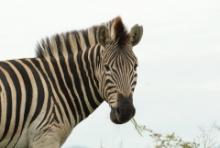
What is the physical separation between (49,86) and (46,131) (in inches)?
30.4

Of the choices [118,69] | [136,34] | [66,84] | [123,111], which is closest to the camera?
[123,111]

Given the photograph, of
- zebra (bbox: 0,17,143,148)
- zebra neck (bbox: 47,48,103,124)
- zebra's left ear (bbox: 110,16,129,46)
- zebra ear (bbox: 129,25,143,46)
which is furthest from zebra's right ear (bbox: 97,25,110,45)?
zebra ear (bbox: 129,25,143,46)

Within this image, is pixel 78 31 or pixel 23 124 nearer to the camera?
pixel 23 124

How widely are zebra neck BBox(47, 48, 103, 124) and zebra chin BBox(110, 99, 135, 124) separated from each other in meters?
0.87

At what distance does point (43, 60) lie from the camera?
39.1ft

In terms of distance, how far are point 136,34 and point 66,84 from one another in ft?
4.68

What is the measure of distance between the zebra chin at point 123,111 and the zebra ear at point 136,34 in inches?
50.7

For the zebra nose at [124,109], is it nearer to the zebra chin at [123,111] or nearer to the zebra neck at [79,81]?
the zebra chin at [123,111]

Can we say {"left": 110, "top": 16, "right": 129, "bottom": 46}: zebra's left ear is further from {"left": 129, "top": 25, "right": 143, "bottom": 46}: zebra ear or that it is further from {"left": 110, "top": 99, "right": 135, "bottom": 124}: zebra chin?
{"left": 110, "top": 99, "right": 135, "bottom": 124}: zebra chin

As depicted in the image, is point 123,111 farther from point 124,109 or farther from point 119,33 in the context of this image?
point 119,33

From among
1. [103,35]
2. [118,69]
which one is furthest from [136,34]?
[118,69]

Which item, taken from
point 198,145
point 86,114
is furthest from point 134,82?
Answer: point 198,145

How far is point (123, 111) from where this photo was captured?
1104 cm

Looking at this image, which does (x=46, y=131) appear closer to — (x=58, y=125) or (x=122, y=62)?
(x=58, y=125)
